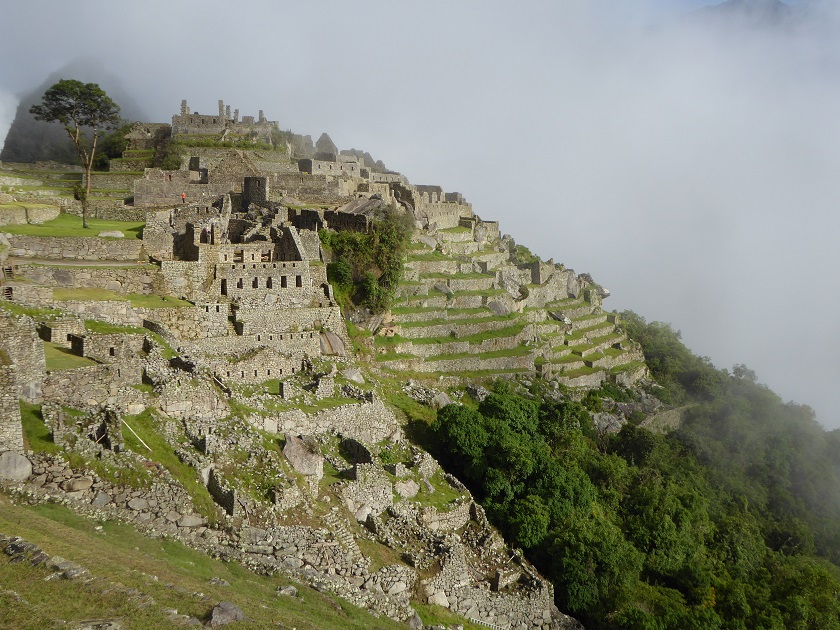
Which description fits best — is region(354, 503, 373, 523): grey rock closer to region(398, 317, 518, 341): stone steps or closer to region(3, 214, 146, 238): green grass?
region(3, 214, 146, 238): green grass

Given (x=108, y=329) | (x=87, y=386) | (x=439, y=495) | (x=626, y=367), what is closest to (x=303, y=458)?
(x=439, y=495)

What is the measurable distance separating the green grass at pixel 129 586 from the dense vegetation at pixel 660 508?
1199cm

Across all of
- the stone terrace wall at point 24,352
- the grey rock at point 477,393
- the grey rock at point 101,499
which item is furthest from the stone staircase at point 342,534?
the grey rock at point 477,393

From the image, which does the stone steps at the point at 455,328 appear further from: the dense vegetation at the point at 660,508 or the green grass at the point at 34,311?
the green grass at the point at 34,311

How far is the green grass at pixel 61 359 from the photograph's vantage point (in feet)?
59.1

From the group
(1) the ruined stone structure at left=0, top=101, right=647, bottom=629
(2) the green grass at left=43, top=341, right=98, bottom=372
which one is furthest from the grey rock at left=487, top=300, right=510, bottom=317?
(2) the green grass at left=43, top=341, right=98, bottom=372

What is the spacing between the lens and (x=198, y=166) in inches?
1671

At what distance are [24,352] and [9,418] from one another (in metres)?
2.19

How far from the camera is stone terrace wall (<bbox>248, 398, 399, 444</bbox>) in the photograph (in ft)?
74.1

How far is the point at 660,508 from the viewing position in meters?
34.6

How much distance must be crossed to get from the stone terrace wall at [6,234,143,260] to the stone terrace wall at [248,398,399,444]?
36.0 ft

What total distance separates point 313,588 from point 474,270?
120 feet

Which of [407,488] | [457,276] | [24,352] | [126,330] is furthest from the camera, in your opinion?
[457,276]

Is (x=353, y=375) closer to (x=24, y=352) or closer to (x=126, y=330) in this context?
(x=126, y=330)
